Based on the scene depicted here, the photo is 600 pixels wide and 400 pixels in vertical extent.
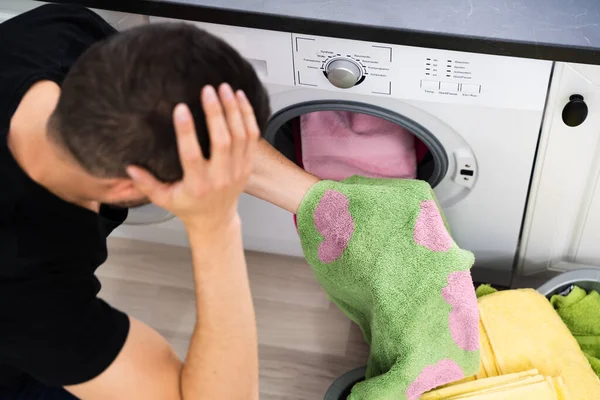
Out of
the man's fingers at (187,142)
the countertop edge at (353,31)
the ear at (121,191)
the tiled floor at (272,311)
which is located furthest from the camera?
the tiled floor at (272,311)

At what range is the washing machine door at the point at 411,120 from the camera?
1360 mm

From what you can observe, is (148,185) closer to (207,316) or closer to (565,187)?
(207,316)

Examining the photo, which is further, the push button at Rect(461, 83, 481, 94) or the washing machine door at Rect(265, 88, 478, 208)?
the washing machine door at Rect(265, 88, 478, 208)

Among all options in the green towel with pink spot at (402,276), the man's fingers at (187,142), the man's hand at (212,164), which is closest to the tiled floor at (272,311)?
the green towel with pink spot at (402,276)

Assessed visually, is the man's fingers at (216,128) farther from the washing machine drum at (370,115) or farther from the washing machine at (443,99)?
the washing machine drum at (370,115)

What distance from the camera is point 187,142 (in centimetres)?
74

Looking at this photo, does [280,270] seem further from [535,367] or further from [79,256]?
[79,256]

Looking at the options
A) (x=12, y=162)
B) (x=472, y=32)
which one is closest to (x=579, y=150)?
(x=472, y=32)

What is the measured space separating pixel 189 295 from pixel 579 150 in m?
1.03

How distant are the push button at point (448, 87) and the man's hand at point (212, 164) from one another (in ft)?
1.85

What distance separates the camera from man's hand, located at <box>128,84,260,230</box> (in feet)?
2.42

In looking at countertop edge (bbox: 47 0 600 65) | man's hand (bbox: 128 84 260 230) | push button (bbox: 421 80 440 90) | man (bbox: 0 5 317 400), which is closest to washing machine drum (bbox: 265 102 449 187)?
push button (bbox: 421 80 440 90)

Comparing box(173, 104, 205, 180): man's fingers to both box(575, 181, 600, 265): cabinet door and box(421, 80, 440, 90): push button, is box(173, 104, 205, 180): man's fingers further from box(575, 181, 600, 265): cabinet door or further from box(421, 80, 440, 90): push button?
box(575, 181, 600, 265): cabinet door

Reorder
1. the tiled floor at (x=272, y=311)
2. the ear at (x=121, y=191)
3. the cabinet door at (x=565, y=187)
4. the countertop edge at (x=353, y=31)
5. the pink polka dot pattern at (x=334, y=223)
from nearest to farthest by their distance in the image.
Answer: the ear at (x=121, y=191)
the countertop edge at (x=353, y=31)
the cabinet door at (x=565, y=187)
the pink polka dot pattern at (x=334, y=223)
the tiled floor at (x=272, y=311)
